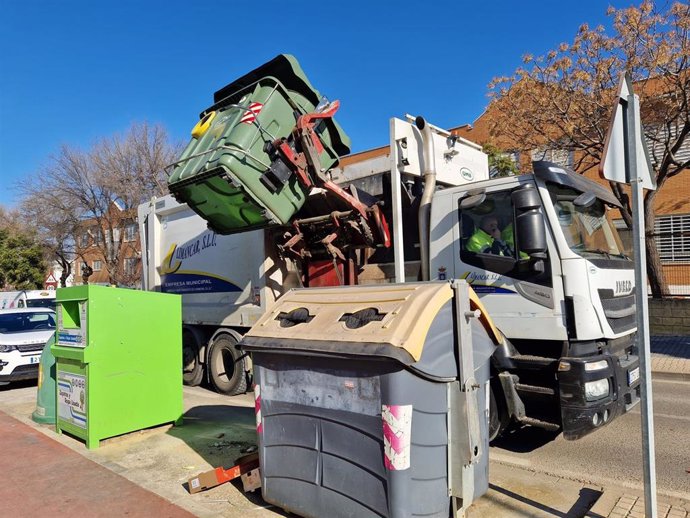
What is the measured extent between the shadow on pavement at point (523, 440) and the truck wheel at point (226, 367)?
3.87 m

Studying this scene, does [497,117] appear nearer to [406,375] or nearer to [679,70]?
[679,70]

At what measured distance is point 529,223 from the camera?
454cm

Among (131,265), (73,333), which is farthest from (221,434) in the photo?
(131,265)

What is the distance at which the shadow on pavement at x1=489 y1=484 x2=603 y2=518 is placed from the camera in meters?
A: 3.71

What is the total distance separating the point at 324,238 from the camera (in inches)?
257

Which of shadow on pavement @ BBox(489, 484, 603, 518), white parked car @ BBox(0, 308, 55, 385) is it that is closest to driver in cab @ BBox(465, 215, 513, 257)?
shadow on pavement @ BBox(489, 484, 603, 518)

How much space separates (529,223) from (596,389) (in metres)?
1.49

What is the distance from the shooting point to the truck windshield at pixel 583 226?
4766 millimetres

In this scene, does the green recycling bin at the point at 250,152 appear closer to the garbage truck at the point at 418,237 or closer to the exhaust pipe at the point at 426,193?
the garbage truck at the point at 418,237

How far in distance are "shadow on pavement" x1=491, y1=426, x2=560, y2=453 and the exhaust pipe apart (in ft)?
6.20

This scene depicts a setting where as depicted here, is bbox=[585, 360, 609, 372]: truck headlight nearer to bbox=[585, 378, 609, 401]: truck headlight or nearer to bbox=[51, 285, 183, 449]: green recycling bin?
bbox=[585, 378, 609, 401]: truck headlight

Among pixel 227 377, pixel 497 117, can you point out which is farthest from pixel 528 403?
pixel 497 117

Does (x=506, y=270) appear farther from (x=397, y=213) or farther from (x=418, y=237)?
(x=397, y=213)

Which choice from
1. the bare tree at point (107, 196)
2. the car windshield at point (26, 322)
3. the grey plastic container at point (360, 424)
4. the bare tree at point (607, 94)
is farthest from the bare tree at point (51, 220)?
the grey plastic container at point (360, 424)
